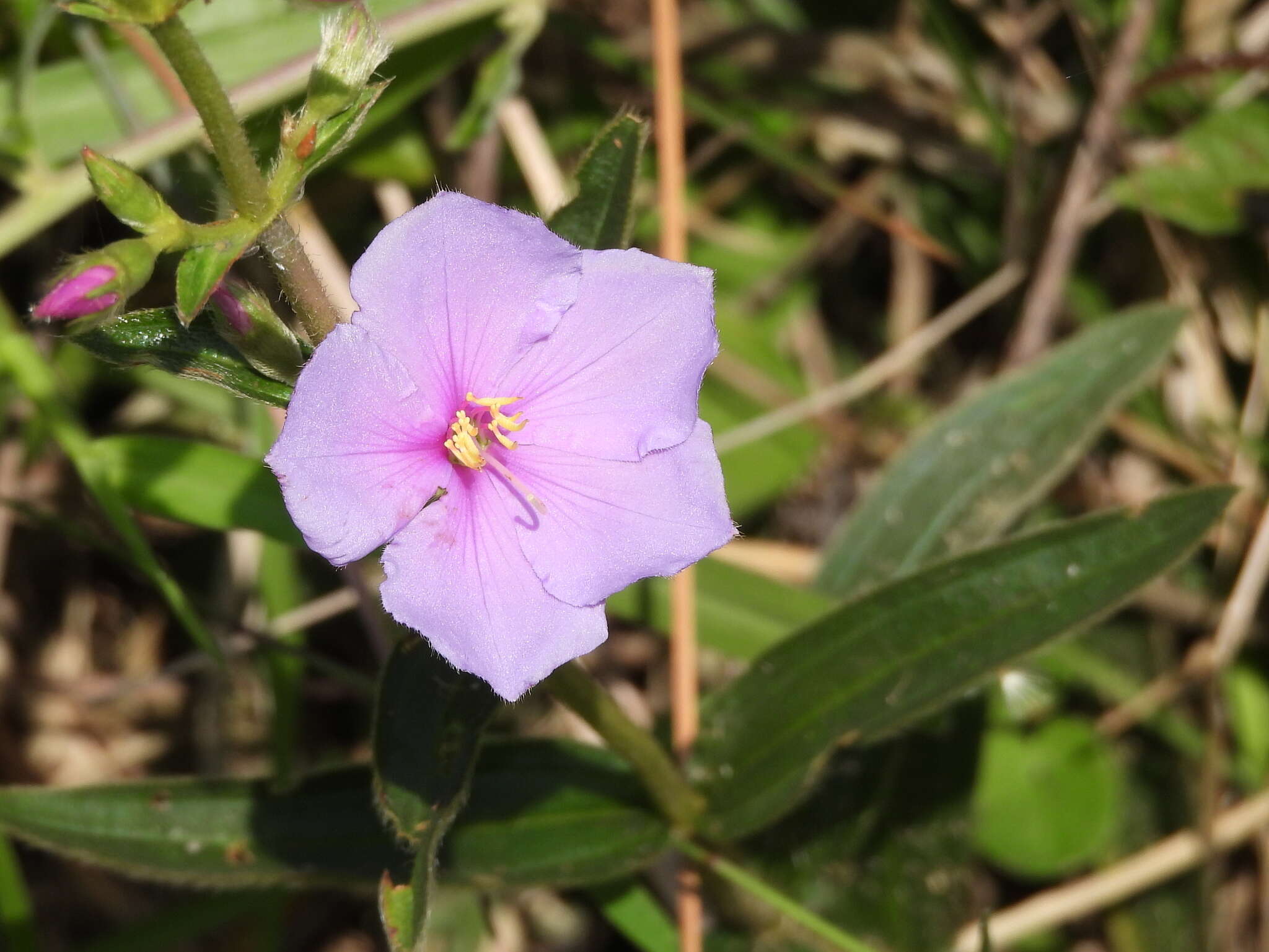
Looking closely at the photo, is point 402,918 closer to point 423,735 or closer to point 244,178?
point 423,735

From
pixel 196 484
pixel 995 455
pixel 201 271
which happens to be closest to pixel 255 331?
pixel 201 271

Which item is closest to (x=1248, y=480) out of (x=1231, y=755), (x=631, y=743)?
(x=1231, y=755)

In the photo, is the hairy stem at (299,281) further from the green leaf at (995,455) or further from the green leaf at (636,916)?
the green leaf at (995,455)

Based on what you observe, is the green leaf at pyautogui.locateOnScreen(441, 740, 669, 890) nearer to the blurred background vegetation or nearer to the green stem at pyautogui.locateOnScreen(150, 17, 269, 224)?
the blurred background vegetation

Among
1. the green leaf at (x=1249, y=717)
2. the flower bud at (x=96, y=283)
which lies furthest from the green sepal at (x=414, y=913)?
the green leaf at (x=1249, y=717)

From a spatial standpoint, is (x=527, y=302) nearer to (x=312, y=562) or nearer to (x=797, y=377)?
(x=312, y=562)
